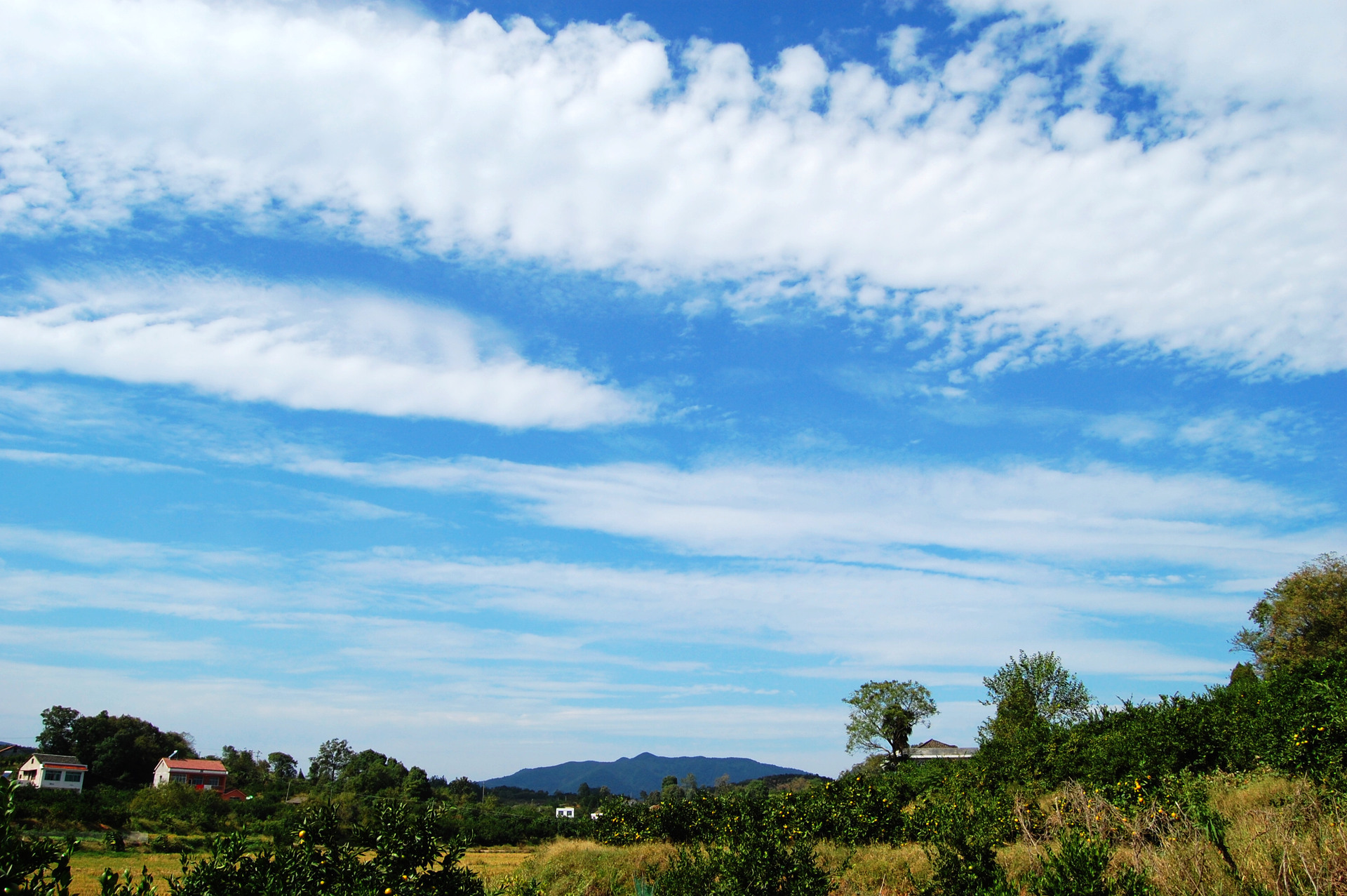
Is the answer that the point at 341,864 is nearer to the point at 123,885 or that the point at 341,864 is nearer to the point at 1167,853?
the point at 123,885

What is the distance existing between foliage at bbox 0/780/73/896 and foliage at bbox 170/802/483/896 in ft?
8.19

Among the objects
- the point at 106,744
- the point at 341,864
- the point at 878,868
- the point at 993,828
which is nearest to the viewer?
the point at 341,864

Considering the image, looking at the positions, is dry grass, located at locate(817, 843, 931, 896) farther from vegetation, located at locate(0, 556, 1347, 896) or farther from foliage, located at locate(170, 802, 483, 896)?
foliage, located at locate(170, 802, 483, 896)

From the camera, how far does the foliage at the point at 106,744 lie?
70.1 meters

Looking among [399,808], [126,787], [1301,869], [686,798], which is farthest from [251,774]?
[1301,869]

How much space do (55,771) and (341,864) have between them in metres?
74.1

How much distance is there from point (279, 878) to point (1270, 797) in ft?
43.5

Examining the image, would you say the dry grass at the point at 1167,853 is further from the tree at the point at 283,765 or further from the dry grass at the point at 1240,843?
the tree at the point at 283,765

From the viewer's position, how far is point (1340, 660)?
14.9 m

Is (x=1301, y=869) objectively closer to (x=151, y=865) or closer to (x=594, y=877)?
(x=594, y=877)

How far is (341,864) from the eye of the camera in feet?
25.0

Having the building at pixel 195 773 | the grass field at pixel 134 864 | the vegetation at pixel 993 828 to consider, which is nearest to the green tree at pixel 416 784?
the building at pixel 195 773

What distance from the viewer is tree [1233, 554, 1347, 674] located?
32.7 meters

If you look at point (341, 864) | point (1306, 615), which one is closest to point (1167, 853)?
point (341, 864)
